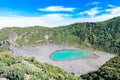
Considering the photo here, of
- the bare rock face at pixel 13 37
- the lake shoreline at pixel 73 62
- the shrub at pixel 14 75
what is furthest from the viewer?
the bare rock face at pixel 13 37

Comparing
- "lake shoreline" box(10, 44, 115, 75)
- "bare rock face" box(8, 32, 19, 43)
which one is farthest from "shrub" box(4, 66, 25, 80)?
"bare rock face" box(8, 32, 19, 43)

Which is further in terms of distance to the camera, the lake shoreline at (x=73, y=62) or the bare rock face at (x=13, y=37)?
the bare rock face at (x=13, y=37)

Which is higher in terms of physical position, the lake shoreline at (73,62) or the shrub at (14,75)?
the shrub at (14,75)

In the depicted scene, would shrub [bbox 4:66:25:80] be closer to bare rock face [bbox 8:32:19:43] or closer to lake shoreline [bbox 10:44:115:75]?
→ lake shoreline [bbox 10:44:115:75]

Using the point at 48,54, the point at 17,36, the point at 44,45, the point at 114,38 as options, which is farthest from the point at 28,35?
the point at 114,38

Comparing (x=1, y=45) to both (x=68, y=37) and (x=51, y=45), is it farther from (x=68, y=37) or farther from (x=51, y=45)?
(x=68, y=37)

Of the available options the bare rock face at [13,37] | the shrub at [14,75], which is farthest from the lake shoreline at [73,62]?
the shrub at [14,75]

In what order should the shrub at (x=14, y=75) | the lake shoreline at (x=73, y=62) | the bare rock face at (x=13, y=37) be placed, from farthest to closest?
the bare rock face at (x=13, y=37), the lake shoreline at (x=73, y=62), the shrub at (x=14, y=75)

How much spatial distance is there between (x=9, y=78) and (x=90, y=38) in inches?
6844

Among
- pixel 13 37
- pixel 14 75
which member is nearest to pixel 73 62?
pixel 13 37

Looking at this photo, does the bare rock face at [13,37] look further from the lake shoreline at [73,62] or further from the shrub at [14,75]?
the shrub at [14,75]

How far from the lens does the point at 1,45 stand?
159000 mm

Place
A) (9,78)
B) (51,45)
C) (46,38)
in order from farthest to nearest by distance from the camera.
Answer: (46,38)
(51,45)
(9,78)

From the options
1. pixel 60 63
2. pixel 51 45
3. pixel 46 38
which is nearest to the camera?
pixel 60 63
